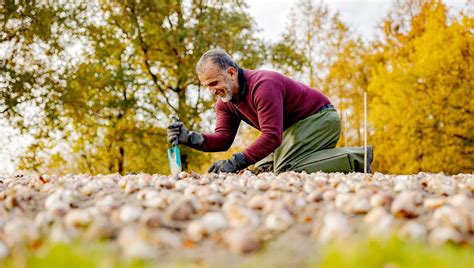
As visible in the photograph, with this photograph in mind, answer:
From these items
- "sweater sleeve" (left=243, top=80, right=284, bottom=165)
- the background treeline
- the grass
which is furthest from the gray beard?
the background treeline

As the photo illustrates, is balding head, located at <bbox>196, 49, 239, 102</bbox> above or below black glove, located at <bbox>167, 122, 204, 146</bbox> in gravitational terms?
above

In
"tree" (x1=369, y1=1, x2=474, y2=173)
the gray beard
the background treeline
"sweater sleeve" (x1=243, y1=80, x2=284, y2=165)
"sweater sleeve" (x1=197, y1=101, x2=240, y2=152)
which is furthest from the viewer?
"tree" (x1=369, y1=1, x2=474, y2=173)

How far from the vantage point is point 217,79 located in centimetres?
411

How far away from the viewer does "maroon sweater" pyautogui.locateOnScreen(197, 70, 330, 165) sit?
3971mm

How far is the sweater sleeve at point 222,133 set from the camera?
187 inches

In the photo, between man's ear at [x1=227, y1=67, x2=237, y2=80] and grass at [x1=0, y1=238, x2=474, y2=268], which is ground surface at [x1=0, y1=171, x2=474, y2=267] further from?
man's ear at [x1=227, y1=67, x2=237, y2=80]

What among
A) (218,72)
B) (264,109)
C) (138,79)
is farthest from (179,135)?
(138,79)

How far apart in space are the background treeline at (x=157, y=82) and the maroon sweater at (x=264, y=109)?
22.6 feet

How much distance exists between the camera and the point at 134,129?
12.1m

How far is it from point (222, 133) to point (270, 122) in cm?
98

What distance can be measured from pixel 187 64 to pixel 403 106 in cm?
595

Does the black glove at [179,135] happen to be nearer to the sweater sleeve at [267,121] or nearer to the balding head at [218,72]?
the balding head at [218,72]

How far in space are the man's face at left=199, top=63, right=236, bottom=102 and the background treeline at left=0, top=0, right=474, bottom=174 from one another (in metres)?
7.33

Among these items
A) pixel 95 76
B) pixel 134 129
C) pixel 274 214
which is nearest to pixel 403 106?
pixel 134 129
